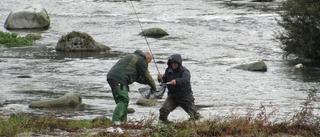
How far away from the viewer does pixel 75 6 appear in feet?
161

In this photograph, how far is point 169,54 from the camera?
3064 centimetres

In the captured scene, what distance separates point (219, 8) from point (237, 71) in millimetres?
20033

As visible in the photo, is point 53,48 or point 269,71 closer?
point 269,71

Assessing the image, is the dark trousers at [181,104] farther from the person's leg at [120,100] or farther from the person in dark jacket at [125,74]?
the person's leg at [120,100]

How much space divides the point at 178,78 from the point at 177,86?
31cm

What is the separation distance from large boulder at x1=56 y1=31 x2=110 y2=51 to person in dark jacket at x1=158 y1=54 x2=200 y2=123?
16.2 metres

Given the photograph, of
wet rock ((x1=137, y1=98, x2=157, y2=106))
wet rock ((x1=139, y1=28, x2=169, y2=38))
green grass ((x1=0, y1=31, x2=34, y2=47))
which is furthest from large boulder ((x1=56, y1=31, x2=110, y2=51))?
wet rock ((x1=137, y1=98, x2=157, y2=106))

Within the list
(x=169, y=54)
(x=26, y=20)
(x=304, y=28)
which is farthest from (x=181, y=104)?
(x=26, y=20)

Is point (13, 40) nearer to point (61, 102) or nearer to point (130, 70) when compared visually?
point (61, 102)

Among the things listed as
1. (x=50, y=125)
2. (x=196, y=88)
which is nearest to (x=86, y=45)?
(x=196, y=88)

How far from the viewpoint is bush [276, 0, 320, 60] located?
28.4m

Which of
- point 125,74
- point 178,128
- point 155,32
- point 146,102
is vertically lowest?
point 155,32

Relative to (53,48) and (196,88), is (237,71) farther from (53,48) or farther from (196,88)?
(53,48)

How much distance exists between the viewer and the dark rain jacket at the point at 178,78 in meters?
15.1
